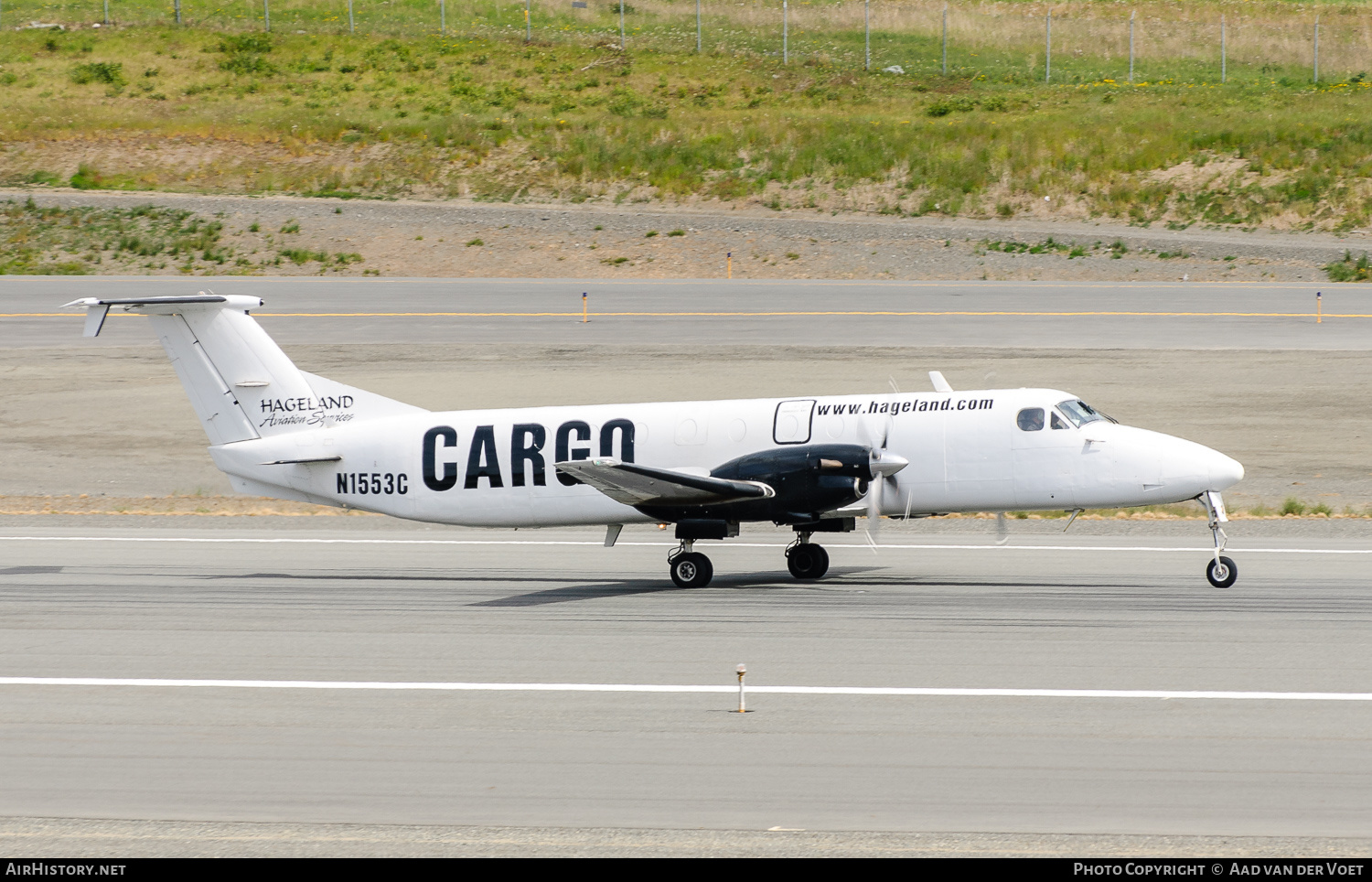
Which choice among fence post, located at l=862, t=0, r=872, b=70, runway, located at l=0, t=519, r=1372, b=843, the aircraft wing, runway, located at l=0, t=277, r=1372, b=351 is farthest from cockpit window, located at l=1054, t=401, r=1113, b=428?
fence post, located at l=862, t=0, r=872, b=70

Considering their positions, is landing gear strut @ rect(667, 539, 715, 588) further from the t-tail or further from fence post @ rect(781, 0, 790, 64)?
fence post @ rect(781, 0, 790, 64)

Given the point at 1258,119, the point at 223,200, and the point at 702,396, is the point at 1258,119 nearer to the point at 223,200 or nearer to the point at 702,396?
the point at 702,396

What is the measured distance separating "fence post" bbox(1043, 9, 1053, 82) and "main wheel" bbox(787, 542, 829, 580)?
5731 cm

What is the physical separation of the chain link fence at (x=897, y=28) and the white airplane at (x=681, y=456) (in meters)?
56.5

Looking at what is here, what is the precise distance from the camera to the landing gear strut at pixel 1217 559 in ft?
61.5

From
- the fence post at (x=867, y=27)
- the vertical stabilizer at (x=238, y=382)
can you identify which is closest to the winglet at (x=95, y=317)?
the vertical stabilizer at (x=238, y=382)

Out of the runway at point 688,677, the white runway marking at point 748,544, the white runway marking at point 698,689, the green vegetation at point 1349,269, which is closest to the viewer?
the runway at point 688,677

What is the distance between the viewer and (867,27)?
2936 inches

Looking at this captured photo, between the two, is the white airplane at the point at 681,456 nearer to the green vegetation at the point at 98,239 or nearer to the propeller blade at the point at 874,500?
the propeller blade at the point at 874,500

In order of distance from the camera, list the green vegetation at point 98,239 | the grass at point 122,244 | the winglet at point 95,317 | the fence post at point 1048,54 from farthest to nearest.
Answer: the fence post at point 1048,54
the green vegetation at point 98,239
the grass at point 122,244
the winglet at point 95,317

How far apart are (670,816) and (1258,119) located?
59139mm

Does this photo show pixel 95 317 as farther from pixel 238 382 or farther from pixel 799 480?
pixel 799 480

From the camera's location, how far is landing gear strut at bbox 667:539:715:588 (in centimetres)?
2028
